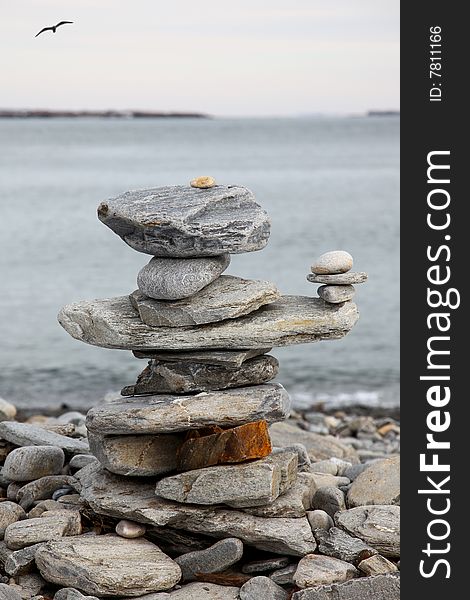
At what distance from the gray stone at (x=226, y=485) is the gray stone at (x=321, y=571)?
510 millimetres

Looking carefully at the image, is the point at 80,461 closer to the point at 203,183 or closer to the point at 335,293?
the point at 203,183

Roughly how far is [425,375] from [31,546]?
10.0 feet

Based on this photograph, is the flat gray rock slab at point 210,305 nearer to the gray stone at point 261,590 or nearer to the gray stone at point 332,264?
the gray stone at point 332,264

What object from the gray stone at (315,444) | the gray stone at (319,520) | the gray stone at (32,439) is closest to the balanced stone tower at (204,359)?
the gray stone at (319,520)

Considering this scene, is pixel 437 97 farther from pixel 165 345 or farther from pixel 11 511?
pixel 11 511

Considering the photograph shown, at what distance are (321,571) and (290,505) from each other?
2.02 ft

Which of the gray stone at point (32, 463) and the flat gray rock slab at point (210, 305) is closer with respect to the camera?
the flat gray rock slab at point (210, 305)

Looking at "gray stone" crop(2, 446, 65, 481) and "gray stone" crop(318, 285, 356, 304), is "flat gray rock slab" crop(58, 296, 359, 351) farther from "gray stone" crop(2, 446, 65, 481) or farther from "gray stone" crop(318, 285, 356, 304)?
"gray stone" crop(2, 446, 65, 481)

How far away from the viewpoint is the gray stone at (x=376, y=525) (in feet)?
26.1

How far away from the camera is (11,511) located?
8469mm

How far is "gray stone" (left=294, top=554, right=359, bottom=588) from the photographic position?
750 cm

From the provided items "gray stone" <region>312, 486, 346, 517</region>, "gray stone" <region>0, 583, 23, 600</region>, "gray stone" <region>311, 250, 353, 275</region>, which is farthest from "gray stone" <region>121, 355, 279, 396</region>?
"gray stone" <region>0, 583, 23, 600</region>

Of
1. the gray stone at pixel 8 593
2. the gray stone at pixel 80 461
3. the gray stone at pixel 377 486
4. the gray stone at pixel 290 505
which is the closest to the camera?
the gray stone at pixel 8 593

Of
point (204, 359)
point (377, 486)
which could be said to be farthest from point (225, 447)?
point (377, 486)
